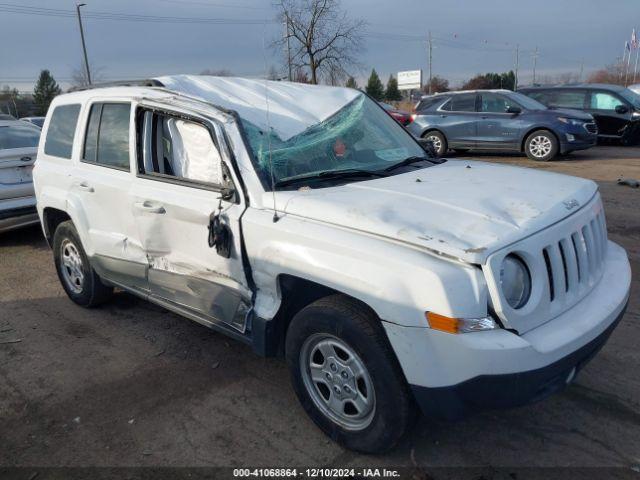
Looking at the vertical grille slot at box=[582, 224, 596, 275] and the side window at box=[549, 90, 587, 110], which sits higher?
the side window at box=[549, 90, 587, 110]

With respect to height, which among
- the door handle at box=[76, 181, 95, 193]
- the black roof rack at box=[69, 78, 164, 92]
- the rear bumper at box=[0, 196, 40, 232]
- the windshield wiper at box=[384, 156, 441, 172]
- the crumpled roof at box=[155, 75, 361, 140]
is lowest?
the rear bumper at box=[0, 196, 40, 232]

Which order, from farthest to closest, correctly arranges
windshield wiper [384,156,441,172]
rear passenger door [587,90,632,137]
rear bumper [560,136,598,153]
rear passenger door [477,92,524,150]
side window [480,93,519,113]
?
rear passenger door [587,90,632,137]
side window [480,93,519,113]
rear passenger door [477,92,524,150]
rear bumper [560,136,598,153]
windshield wiper [384,156,441,172]

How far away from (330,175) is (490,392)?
1647 mm

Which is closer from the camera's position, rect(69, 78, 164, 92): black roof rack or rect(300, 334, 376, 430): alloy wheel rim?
rect(300, 334, 376, 430): alloy wheel rim

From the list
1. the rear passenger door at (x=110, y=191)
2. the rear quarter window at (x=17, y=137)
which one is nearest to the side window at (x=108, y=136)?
the rear passenger door at (x=110, y=191)

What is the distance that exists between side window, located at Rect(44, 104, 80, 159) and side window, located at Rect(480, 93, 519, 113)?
1074 centimetres

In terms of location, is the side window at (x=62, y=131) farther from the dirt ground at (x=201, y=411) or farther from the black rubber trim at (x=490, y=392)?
the black rubber trim at (x=490, y=392)

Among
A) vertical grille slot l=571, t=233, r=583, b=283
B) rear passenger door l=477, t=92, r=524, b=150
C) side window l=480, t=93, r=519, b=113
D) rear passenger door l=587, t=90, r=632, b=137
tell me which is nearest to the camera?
vertical grille slot l=571, t=233, r=583, b=283

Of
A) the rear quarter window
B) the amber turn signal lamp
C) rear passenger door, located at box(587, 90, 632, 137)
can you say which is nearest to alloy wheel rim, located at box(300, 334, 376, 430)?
the amber turn signal lamp

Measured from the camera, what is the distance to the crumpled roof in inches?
144

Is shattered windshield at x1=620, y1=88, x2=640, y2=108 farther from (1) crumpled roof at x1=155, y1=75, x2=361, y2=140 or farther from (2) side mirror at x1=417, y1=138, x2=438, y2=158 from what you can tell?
(1) crumpled roof at x1=155, y1=75, x2=361, y2=140

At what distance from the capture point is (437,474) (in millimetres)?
2736

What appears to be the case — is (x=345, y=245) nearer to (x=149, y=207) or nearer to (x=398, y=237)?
(x=398, y=237)

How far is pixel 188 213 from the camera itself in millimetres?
3420
